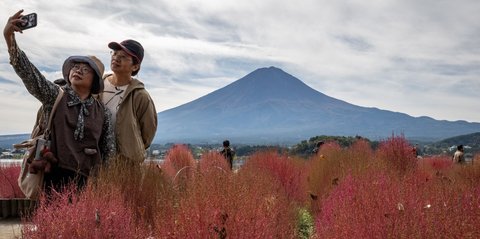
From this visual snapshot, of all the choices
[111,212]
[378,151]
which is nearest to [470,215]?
[111,212]

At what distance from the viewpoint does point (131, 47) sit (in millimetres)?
4078

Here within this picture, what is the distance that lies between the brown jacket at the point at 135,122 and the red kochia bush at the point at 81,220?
2.41 feet

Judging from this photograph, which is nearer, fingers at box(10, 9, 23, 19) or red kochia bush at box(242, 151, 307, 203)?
fingers at box(10, 9, 23, 19)

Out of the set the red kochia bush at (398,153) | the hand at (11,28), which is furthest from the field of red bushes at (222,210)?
the red kochia bush at (398,153)

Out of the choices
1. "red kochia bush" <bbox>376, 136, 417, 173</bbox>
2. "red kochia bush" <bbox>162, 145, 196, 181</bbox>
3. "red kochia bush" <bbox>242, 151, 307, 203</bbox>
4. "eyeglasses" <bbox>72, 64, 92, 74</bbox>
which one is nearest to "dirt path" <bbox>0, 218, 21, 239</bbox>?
"eyeglasses" <bbox>72, 64, 92, 74</bbox>

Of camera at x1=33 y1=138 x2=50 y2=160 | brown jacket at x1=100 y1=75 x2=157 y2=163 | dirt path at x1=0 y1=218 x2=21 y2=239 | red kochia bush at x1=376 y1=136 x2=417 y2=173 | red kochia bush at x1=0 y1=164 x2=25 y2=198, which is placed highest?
brown jacket at x1=100 y1=75 x2=157 y2=163

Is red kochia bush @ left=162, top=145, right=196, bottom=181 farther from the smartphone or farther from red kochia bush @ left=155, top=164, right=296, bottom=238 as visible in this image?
the smartphone

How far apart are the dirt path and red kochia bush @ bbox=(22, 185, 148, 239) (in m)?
1.94

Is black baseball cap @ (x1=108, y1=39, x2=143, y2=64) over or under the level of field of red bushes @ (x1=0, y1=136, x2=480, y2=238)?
over

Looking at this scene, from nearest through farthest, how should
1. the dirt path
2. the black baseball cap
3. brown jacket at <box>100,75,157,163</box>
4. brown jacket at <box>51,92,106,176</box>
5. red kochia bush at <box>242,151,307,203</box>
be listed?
brown jacket at <box>51,92,106,176</box> < brown jacket at <box>100,75,157,163</box> < the black baseball cap < the dirt path < red kochia bush at <box>242,151,307,203</box>

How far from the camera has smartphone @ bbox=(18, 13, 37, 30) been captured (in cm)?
311

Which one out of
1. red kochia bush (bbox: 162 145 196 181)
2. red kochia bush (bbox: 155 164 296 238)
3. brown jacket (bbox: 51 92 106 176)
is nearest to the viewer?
red kochia bush (bbox: 155 164 296 238)

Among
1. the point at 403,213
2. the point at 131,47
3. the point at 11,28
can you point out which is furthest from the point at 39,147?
the point at 403,213

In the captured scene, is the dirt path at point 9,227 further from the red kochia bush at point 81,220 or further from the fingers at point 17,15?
the fingers at point 17,15
